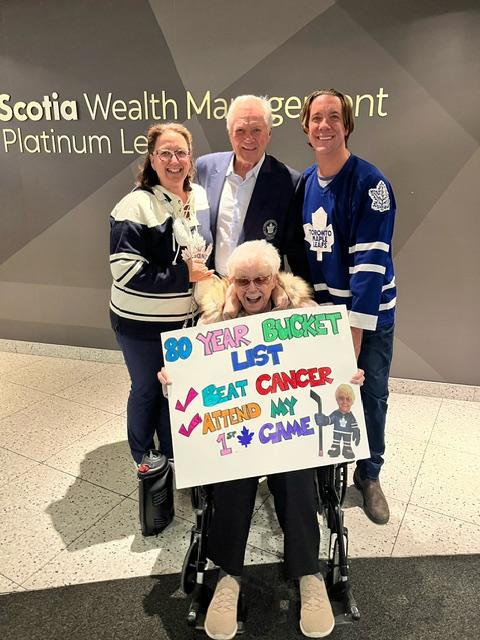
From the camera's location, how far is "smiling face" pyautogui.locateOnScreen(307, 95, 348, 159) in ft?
6.13

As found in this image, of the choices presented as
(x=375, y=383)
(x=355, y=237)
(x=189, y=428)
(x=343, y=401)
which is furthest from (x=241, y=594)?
(x=355, y=237)

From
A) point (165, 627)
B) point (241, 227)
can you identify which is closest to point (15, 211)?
point (241, 227)

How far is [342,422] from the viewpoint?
1619 mm

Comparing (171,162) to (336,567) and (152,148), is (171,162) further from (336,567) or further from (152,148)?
(336,567)

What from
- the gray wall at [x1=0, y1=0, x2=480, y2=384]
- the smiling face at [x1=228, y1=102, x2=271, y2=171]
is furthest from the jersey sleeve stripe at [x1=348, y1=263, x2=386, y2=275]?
the gray wall at [x1=0, y1=0, x2=480, y2=384]

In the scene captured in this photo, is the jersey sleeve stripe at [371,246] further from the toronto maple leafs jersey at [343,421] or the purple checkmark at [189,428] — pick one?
the purple checkmark at [189,428]

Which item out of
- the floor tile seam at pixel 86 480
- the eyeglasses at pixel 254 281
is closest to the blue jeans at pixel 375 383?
the eyeglasses at pixel 254 281

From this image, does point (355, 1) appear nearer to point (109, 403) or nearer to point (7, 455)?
point (109, 403)

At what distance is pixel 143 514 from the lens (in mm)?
2086

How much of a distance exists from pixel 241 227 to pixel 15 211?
108 inches

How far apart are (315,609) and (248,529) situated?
33 cm

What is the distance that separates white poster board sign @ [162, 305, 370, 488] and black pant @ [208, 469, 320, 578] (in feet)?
0.37

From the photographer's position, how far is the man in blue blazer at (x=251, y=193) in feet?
6.46

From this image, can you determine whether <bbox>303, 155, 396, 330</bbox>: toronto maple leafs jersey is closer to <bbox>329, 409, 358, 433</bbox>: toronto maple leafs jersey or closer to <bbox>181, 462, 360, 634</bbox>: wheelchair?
<bbox>329, 409, 358, 433</bbox>: toronto maple leafs jersey
